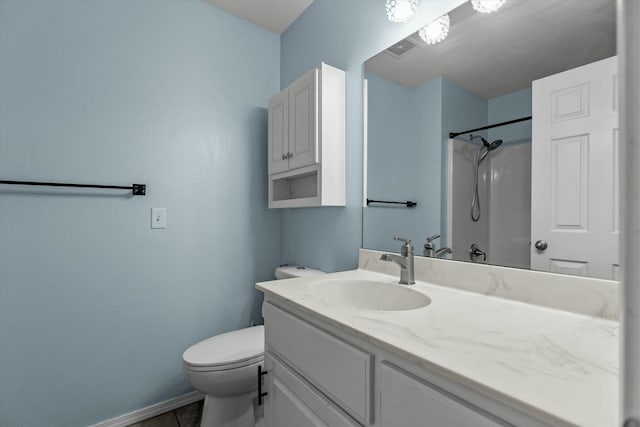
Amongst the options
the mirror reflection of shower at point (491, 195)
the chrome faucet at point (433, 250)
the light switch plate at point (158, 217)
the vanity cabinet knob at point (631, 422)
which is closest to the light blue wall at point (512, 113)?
the mirror reflection of shower at point (491, 195)

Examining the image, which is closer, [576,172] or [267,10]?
[576,172]

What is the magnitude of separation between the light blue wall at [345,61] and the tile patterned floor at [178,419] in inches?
39.4

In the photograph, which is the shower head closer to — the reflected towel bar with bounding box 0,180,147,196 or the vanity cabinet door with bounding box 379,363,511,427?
the vanity cabinet door with bounding box 379,363,511,427

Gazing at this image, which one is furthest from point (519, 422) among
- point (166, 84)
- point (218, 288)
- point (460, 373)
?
point (166, 84)

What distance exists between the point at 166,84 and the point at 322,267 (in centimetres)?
136

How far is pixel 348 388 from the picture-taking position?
2.39ft

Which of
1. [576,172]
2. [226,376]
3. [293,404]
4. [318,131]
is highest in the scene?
[318,131]

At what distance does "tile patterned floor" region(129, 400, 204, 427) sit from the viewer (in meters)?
1.61

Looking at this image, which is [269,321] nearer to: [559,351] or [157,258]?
[559,351]

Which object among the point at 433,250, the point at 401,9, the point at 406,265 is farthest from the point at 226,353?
the point at 401,9

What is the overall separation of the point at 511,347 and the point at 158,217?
170 centimetres

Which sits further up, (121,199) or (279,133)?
(279,133)

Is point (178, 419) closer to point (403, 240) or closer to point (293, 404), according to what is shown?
point (293, 404)

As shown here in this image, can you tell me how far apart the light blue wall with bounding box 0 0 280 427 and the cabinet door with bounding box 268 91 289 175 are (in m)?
0.23
